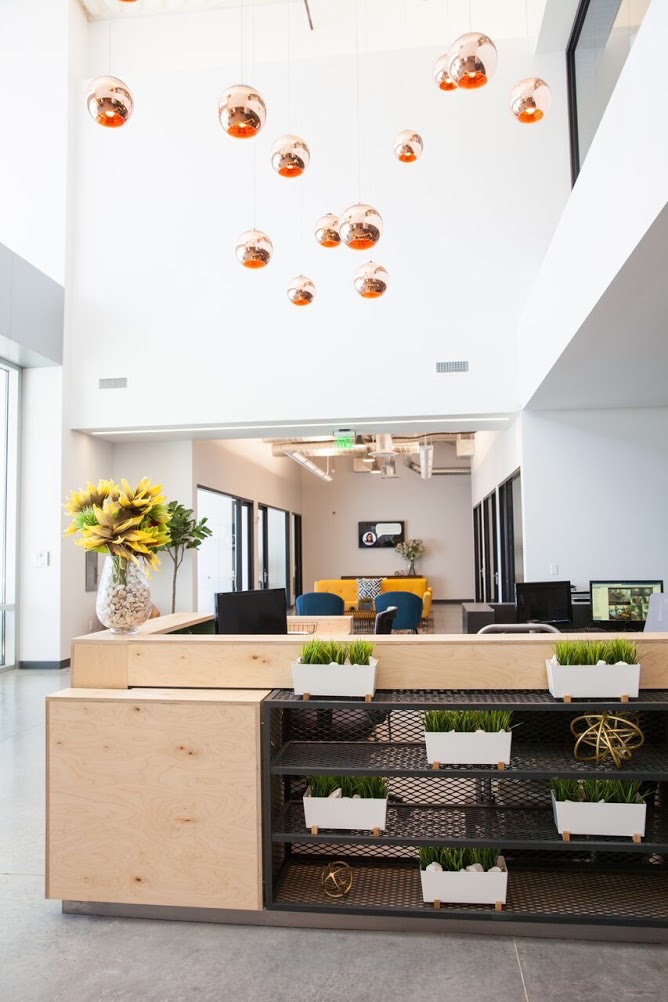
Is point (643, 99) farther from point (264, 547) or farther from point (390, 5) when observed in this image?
point (264, 547)

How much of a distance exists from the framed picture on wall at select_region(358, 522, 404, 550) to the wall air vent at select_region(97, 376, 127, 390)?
10738mm

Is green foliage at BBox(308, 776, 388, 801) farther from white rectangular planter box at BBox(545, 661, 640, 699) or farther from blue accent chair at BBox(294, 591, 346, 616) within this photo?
blue accent chair at BBox(294, 591, 346, 616)

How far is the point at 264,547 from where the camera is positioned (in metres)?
14.5

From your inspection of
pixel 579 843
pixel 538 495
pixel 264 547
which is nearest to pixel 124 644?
pixel 579 843

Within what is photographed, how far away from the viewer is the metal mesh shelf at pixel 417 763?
2438mm

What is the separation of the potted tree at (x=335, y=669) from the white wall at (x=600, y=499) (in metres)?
5.23

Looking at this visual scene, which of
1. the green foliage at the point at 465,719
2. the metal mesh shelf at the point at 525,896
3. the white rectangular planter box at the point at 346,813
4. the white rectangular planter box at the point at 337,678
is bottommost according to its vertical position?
the metal mesh shelf at the point at 525,896

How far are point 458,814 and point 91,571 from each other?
7234 mm

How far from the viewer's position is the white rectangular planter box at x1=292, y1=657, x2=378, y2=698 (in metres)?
2.55

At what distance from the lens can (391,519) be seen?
18.5 metres

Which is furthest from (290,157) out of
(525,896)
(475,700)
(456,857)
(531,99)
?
(525,896)

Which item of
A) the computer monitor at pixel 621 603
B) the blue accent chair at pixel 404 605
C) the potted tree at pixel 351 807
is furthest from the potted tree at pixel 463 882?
the blue accent chair at pixel 404 605

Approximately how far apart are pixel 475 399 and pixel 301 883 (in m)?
5.92

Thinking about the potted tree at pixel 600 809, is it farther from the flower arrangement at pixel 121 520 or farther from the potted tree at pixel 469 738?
the flower arrangement at pixel 121 520
